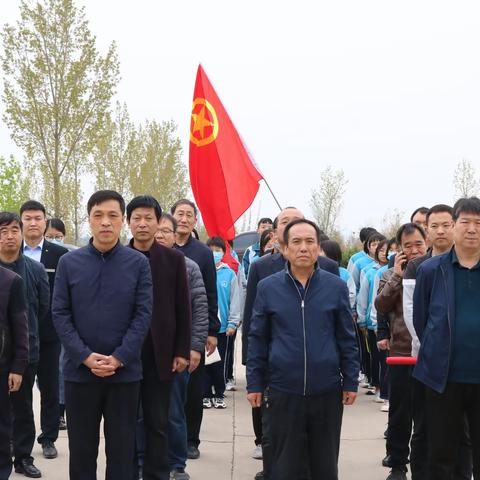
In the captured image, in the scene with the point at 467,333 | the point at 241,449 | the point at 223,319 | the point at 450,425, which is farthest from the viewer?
the point at 223,319

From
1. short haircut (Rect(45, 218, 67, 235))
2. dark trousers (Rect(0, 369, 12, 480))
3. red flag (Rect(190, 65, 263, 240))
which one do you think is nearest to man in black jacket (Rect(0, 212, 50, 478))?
dark trousers (Rect(0, 369, 12, 480))

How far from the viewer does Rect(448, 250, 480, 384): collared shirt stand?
4.11m

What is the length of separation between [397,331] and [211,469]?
6.07 feet

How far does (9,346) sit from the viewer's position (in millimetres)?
4941

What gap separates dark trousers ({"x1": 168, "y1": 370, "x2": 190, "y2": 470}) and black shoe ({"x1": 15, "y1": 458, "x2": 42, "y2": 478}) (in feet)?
3.25

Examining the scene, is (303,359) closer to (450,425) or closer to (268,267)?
(450,425)

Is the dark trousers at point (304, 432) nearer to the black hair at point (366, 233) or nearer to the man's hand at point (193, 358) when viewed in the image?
the man's hand at point (193, 358)

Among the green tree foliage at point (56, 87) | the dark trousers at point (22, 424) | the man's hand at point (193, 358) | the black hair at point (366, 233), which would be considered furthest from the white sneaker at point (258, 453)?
the green tree foliage at point (56, 87)

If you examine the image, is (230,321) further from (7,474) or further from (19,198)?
(19,198)

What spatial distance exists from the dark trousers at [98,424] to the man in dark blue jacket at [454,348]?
1.74 meters

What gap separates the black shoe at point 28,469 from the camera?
17.9ft

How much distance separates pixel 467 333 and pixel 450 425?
56 centimetres

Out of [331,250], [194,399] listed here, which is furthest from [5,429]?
[331,250]

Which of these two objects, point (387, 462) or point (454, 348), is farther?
point (387, 462)
